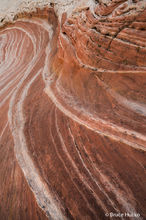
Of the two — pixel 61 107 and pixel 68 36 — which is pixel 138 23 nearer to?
pixel 61 107

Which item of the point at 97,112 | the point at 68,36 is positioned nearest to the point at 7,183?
the point at 97,112

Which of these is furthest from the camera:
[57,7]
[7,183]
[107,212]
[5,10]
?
[5,10]

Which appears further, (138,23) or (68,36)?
(68,36)

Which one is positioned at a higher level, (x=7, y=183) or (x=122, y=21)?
(x=122, y=21)

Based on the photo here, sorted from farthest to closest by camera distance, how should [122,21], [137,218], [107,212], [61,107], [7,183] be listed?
[61,107], [122,21], [7,183], [107,212], [137,218]

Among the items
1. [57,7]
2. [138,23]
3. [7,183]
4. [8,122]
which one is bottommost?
[7,183]

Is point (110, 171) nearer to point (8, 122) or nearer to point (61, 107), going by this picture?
point (61, 107)

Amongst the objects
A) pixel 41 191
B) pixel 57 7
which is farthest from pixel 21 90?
pixel 57 7
